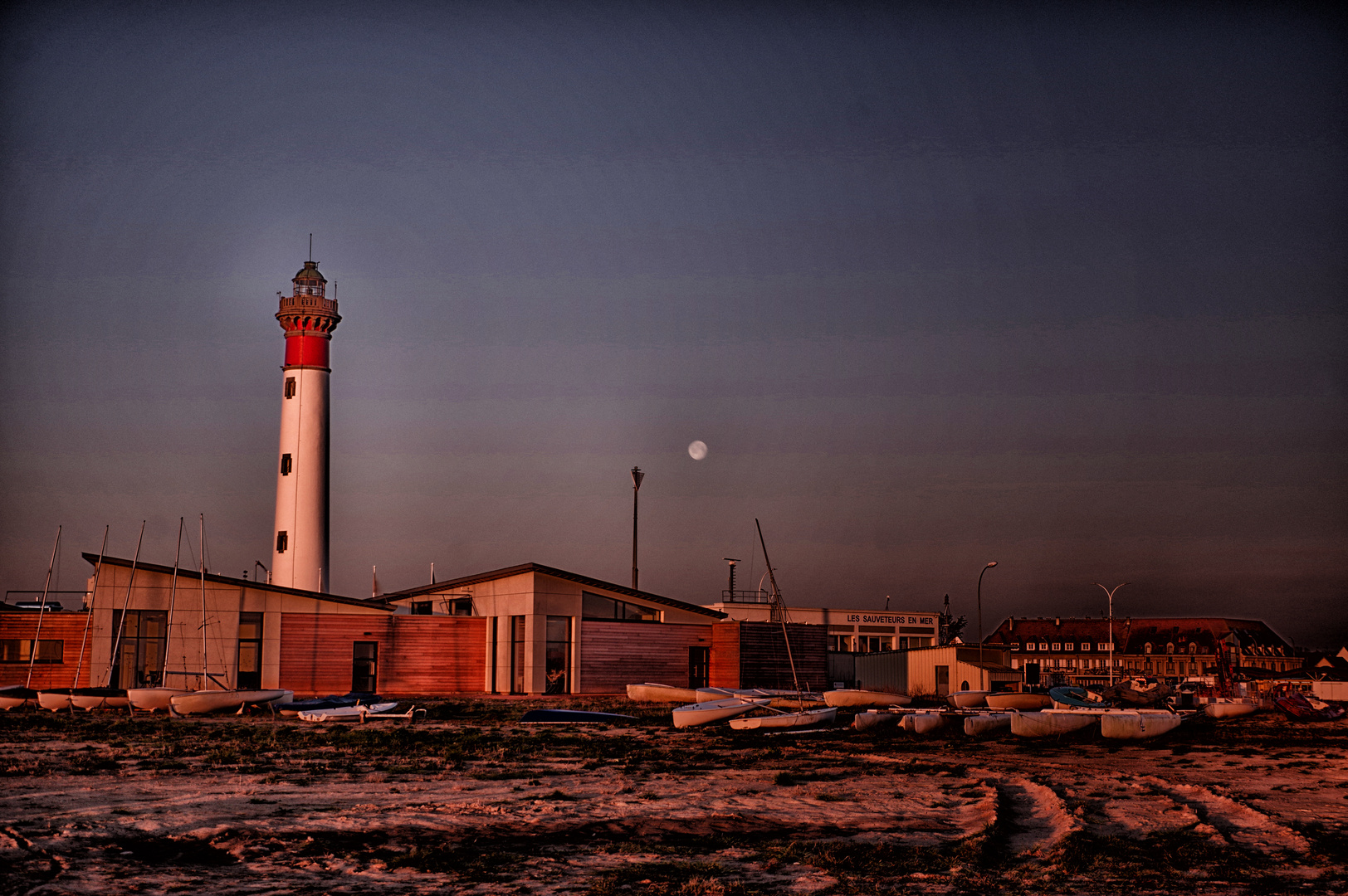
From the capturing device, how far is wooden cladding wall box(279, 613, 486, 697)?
150 feet

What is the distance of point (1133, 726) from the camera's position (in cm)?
2691

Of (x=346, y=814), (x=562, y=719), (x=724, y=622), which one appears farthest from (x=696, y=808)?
(x=724, y=622)

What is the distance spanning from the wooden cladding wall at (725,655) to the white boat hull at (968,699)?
36.6 feet

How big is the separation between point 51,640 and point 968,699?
3299 cm

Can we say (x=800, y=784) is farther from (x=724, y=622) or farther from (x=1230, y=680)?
(x=1230, y=680)

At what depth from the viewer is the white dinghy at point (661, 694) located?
40.7 meters

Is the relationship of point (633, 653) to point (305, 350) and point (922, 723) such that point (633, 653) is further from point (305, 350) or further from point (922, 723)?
point (305, 350)

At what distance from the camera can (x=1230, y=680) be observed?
58.4 meters

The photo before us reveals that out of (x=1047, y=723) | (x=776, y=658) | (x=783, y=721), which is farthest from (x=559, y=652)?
(x=1047, y=723)

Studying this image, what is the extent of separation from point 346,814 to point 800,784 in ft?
23.5

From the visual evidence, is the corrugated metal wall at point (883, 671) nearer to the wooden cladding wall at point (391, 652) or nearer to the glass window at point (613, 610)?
the glass window at point (613, 610)

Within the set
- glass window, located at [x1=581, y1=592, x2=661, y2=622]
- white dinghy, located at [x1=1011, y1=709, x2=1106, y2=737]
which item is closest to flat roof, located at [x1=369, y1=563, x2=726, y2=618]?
glass window, located at [x1=581, y1=592, x2=661, y2=622]

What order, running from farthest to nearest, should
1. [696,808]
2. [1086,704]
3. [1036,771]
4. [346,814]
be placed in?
[1086,704] → [1036,771] → [696,808] → [346,814]

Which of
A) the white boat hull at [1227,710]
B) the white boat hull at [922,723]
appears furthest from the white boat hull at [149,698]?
the white boat hull at [1227,710]
